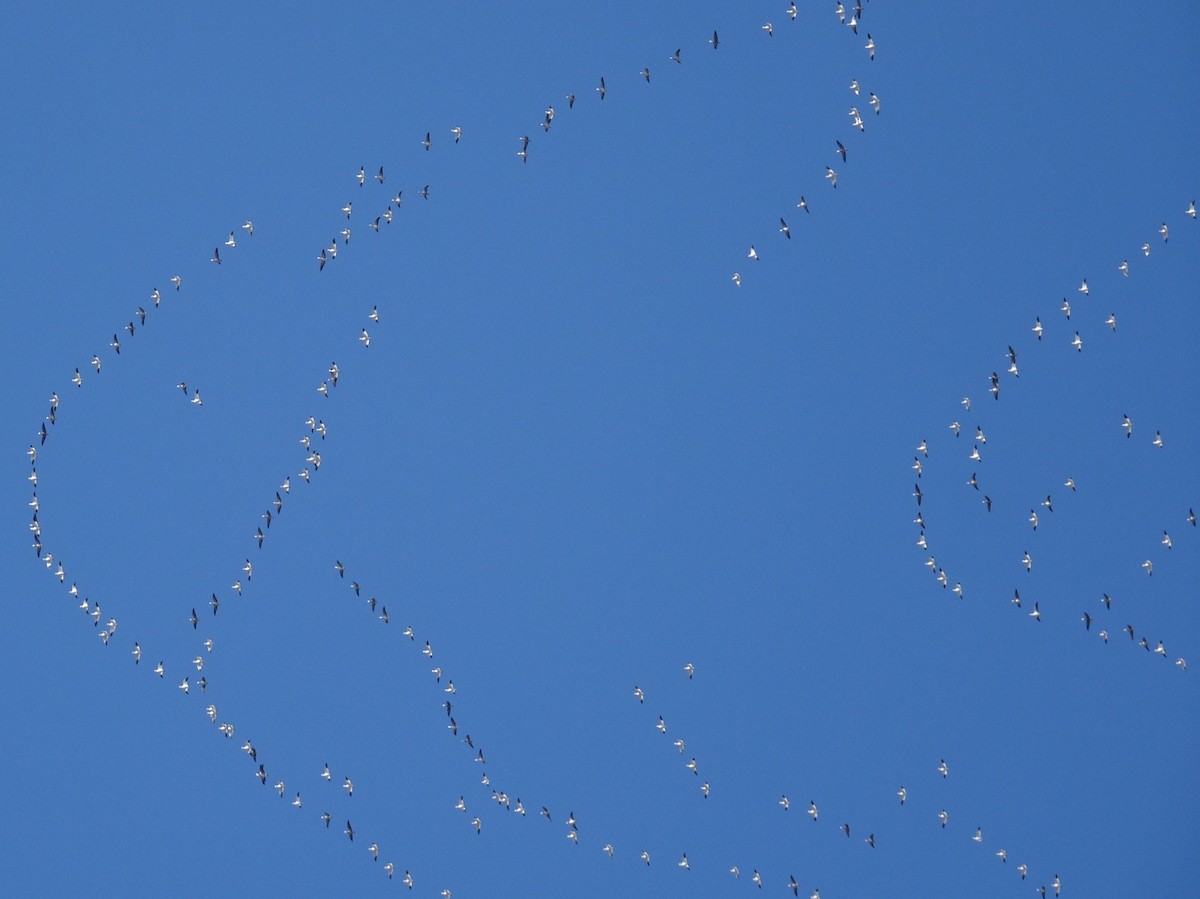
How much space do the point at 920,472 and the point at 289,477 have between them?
99.8 ft

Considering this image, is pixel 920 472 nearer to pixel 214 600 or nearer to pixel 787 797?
pixel 787 797

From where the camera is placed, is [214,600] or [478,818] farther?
[214,600]

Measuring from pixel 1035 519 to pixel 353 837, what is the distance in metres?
26.3

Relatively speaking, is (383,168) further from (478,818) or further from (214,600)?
(478,818)

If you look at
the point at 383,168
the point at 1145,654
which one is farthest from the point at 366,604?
the point at 1145,654

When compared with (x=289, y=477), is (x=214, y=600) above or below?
below

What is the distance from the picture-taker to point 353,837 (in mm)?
68125

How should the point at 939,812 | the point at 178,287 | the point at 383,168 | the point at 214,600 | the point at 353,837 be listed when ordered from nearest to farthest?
the point at 939,812 → the point at 353,837 → the point at 214,600 → the point at 383,168 → the point at 178,287

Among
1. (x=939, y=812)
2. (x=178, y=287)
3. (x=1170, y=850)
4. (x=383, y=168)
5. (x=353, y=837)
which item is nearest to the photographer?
(x=1170, y=850)

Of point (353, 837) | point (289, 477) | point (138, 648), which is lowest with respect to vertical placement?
point (353, 837)

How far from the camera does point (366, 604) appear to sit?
78.4 m

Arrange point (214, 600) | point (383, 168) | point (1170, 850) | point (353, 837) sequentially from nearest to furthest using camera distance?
point (1170, 850), point (353, 837), point (214, 600), point (383, 168)

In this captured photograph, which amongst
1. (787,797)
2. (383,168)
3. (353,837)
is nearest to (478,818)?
(353,837)

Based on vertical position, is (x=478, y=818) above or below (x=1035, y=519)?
below
